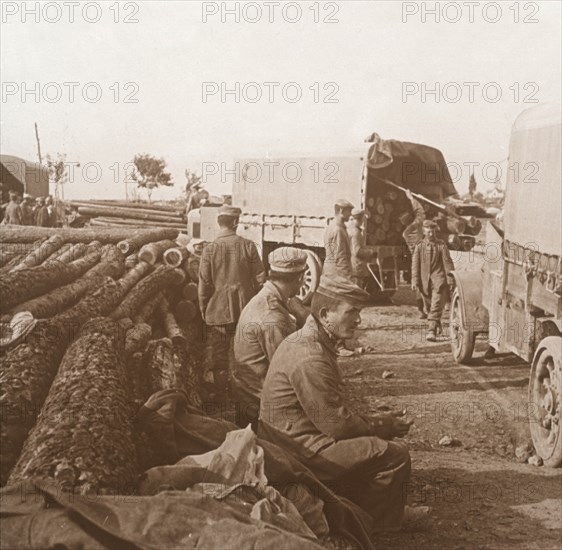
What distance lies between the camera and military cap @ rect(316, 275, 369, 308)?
4.11 m

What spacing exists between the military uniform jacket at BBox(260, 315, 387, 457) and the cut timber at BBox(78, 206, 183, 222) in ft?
58.8

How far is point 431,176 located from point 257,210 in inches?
150

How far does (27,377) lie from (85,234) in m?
8.26

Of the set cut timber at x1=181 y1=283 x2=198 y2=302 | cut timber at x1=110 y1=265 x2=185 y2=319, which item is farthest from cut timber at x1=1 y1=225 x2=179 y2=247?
cut timber at x1=181 y1=283 x2=198 y2=302

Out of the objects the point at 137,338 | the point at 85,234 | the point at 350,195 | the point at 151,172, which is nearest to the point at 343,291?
the point at 137,338

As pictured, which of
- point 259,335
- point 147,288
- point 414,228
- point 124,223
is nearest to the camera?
point 259,335

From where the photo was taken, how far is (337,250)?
10961 mm

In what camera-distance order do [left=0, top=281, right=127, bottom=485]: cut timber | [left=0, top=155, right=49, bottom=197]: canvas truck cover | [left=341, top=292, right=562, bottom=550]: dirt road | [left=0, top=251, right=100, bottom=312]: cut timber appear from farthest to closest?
[left=0, top=155, right=49, bottom=197]: canvas truck cover → [left=0, top=251, right=100, bottom=312]: cut timber → [left=341, top=292, right=562, bottom=550]: dirt road → [left=0, top=281, right=127, bottom=485]: cut timber

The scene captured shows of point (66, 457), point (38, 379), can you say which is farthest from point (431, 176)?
point (66, 457)

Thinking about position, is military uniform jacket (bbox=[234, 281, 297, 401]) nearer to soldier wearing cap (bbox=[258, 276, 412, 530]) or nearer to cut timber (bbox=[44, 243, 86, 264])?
soldier wearing cap (bbox=[258, 276, 412, 530])

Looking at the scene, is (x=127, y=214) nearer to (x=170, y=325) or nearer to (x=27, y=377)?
(x=170, y=325)

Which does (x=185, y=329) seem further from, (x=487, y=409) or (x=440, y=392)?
(x=487, y=409)

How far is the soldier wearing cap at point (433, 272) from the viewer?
11.1 metres

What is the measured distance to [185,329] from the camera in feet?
29.9
